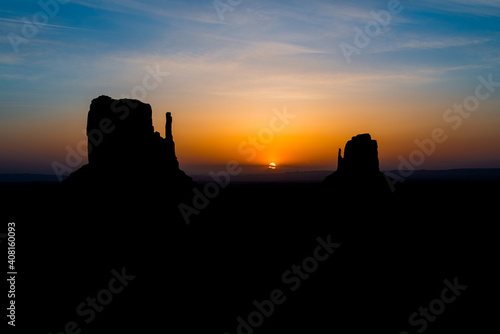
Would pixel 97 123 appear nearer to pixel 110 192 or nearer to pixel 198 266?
pixel 110 192

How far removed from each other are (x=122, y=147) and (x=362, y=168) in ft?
156

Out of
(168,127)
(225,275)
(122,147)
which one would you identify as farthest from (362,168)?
(122,147)

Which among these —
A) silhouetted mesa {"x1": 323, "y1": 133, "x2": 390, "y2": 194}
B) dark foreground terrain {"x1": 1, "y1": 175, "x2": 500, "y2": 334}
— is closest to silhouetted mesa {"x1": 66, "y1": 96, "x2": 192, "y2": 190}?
dark foreground terrain {"x1": 1, "y1": 175, "x2": 500, "y2": 334}

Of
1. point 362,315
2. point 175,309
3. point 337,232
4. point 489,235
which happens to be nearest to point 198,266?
point 175,309

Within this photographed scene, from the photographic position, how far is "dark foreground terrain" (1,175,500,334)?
30.2 m

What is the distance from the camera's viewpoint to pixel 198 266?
4266 cm

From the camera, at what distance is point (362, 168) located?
78.4 meters

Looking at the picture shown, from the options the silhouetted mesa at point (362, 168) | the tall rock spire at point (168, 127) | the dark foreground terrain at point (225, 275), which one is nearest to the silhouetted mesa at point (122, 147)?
the dark foreground terrain at point (225, 275)

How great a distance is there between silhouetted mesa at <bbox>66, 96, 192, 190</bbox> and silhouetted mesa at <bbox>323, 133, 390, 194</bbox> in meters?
37.4

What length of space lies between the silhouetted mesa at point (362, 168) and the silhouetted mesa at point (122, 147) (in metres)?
37.4

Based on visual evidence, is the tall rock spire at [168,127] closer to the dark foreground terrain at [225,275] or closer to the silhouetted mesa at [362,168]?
the dark foreground terrain at [225,275]

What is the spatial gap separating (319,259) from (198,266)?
16050 millimetres

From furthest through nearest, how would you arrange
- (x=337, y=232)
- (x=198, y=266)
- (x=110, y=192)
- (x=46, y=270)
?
(x=337, y=232), (x=110, y=192), (x=198, y=266), (x=46, y=270)

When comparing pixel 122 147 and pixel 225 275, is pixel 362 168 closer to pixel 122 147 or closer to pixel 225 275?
pixel 225 275
